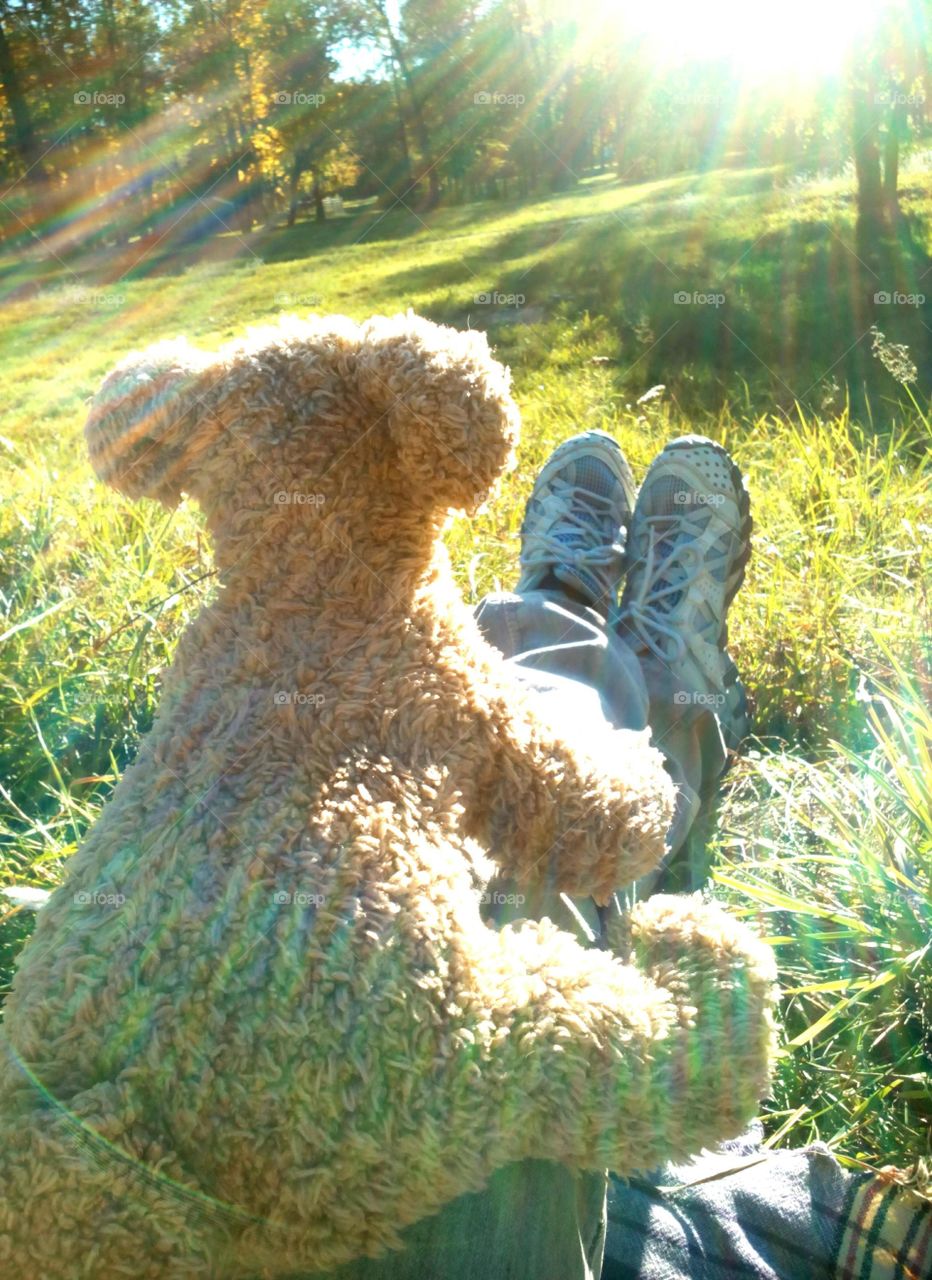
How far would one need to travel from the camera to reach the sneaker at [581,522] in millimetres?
1830

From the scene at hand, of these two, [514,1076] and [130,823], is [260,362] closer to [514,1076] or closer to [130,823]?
[130,823]

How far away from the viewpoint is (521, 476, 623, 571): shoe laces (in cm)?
185

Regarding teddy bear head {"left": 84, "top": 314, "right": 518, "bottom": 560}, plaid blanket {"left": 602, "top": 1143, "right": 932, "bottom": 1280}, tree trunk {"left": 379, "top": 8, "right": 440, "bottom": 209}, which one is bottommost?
plaid blanket {"left": 602, "top": 1143, "right": 932, "bottom": 1280}

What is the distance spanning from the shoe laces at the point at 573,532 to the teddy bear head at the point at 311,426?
955mm

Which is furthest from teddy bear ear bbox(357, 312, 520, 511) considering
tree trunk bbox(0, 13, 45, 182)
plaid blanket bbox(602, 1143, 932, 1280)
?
tree trunk bbox(0, 13, 45, 182)

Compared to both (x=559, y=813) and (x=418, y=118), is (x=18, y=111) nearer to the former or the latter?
(x=418, y=118)

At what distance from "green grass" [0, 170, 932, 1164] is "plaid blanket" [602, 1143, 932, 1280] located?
72 millimetres

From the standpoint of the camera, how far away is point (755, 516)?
245 centimetres

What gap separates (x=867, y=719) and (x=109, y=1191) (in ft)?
4.98

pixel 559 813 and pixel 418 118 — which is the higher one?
pixel 418 118

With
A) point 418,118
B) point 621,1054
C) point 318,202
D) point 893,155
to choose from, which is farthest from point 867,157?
point 621,1054

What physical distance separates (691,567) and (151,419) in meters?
1.19

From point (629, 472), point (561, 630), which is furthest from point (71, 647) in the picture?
point (629, 472)

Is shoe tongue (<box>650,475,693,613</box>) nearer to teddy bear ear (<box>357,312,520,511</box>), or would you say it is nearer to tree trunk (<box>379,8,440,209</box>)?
teddy bear ear (<box>357,312,520,511</box>)
